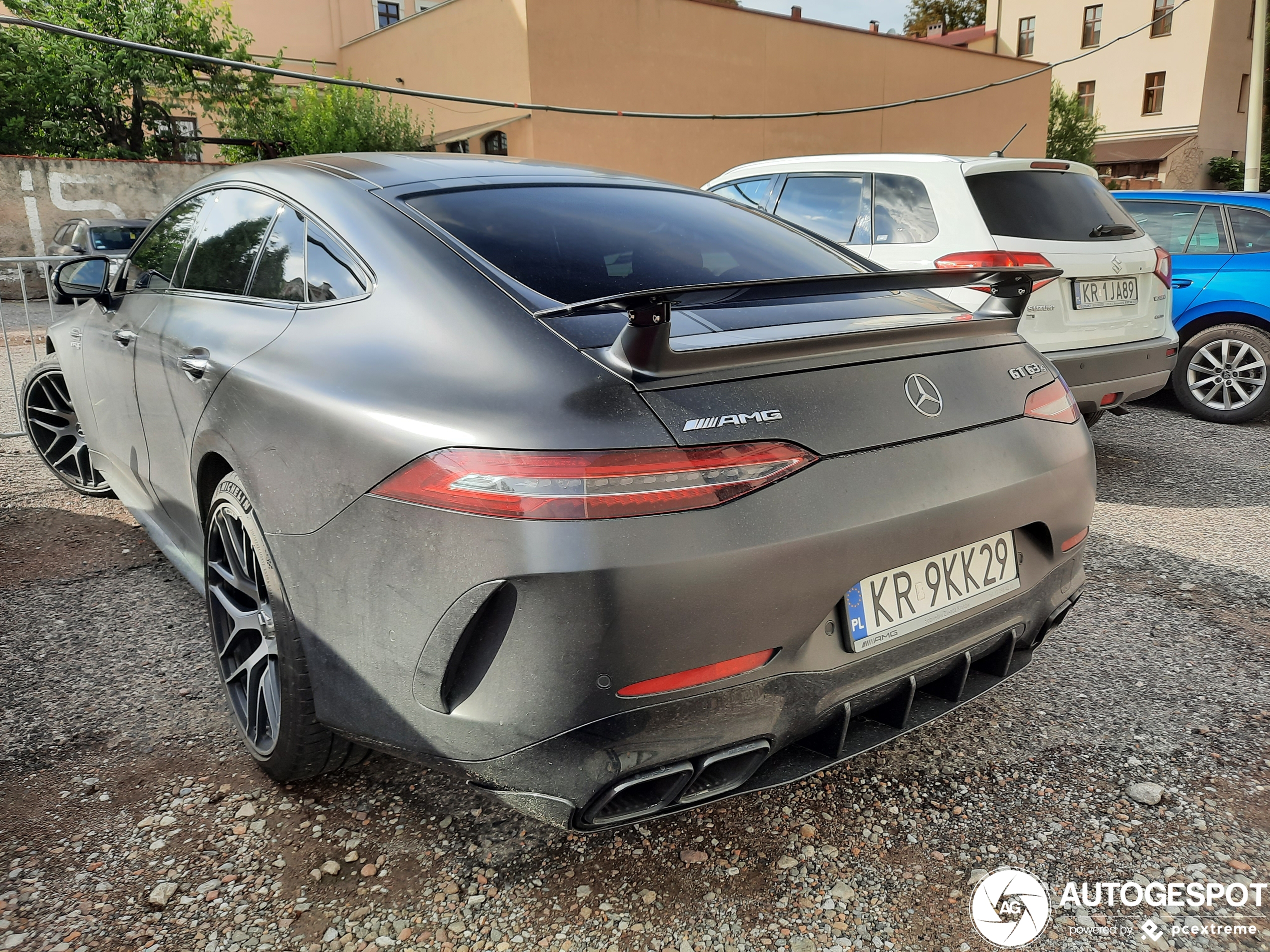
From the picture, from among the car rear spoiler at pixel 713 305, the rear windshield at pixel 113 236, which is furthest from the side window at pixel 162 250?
the rear windshield at pixel 113 236

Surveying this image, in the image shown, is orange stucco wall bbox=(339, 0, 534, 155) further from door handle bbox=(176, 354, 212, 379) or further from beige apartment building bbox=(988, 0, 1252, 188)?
beige apartment building bbox=(988, 0, 1252, 188)

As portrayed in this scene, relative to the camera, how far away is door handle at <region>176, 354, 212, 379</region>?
2.44 meters

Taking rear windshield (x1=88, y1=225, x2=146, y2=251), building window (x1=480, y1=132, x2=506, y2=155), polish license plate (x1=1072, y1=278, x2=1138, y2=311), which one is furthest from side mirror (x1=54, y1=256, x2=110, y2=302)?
building window (x1=480, y1=132, x2=506, y2=155)

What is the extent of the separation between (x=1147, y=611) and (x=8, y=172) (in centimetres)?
1943

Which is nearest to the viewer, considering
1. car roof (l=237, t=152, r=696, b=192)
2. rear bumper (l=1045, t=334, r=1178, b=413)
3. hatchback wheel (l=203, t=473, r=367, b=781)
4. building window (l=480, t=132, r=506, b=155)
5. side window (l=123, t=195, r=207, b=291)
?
hatchback wheel (l=203, t=473, r=367, b=781)

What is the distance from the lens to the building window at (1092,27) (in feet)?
132

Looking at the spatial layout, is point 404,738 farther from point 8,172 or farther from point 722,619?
point 8,172

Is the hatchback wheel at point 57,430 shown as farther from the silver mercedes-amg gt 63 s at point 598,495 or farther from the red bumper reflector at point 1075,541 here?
the red bumper reflector at point 1075,541

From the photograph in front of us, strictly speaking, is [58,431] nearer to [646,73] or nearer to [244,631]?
[244,631]

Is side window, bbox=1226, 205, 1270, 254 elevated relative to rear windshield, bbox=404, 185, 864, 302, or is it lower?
lower

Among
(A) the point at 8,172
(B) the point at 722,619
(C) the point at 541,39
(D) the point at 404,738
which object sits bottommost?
(D) the point at 404,738

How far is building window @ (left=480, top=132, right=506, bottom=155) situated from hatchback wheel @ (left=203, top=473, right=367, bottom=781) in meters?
19.7

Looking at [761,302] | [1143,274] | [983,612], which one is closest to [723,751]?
[983,612]

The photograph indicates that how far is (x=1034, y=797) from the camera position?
232 centimetres
